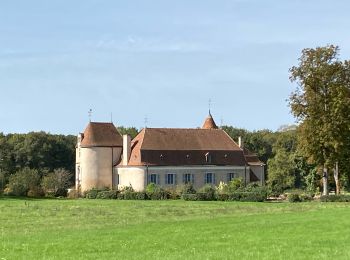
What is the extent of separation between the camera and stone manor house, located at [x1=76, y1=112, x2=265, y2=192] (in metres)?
71.2

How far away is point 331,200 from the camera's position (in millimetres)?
50812

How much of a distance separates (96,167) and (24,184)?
28.0 feet

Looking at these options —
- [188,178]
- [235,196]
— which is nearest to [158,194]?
[235,196]

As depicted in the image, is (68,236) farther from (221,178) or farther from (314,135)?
(221,178)

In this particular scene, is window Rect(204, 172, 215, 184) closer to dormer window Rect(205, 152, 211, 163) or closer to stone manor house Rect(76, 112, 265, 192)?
stone manor house Rect(76, 112, 265, 192)

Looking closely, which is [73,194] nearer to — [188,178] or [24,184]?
[24,184]

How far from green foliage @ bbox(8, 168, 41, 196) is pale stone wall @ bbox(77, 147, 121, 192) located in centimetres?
563

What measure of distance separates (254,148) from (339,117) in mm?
48125

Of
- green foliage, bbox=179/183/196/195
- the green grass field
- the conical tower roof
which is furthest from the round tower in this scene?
the green grass field

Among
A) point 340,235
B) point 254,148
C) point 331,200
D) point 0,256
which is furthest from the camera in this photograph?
point 254,148

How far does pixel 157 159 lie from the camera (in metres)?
71.3

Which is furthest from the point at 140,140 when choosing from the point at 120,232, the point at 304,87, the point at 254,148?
the point at 120,232

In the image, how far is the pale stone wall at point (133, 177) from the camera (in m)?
70.2

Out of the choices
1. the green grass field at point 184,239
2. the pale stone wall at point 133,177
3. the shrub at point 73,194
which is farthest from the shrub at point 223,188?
the green grass field at point 184,239
